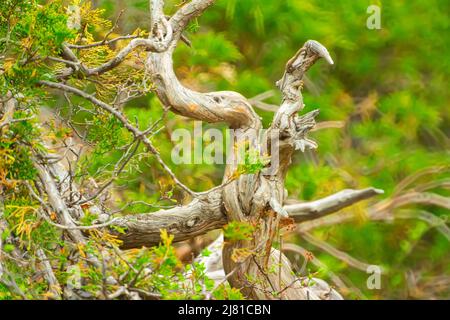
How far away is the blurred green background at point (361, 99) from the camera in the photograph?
4.23 meters

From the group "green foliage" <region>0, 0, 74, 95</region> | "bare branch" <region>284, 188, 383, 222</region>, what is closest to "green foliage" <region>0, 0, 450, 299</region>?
"bare branch" <region>284, 188, 383, 222</region>

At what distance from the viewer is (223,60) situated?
4328 millimetres

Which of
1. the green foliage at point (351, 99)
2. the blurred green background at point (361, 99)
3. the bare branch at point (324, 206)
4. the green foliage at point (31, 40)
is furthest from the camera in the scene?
the blurred green background at point (361, 99)

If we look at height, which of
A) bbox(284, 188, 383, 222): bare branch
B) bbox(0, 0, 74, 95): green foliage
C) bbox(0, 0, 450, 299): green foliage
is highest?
bbox(0, 0, 450, 299): green foliage

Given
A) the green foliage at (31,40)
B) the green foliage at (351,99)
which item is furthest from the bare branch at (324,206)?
the green foliage at (31,40)

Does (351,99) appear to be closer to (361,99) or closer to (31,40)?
(361,99)

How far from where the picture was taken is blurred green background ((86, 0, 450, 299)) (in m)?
4.23

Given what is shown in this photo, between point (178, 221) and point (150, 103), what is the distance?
172 cm

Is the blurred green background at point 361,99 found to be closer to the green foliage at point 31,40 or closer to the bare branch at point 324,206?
the bare branch at point 324,206

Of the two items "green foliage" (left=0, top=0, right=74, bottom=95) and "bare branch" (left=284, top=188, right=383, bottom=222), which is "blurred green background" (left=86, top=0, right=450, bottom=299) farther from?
"green foliage" (left=0, top=0, right=74, bottom=95)

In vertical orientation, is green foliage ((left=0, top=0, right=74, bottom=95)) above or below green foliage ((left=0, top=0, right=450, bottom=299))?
below
